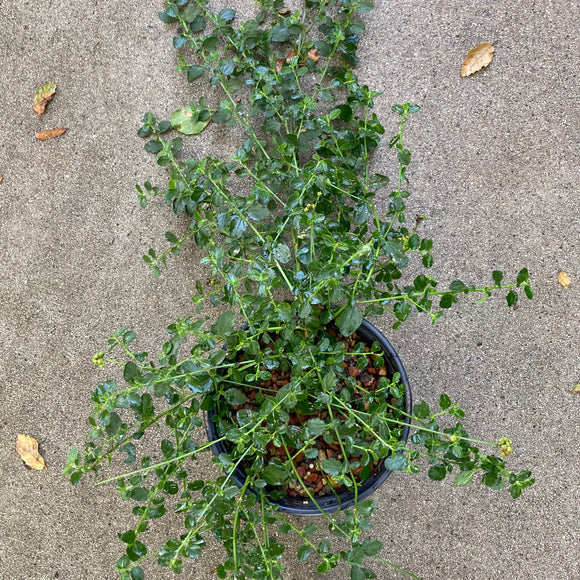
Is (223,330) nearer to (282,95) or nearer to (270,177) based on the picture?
(270,177)

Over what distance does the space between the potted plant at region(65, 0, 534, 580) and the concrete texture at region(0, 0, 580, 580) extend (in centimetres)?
13

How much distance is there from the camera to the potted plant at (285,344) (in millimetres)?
1151

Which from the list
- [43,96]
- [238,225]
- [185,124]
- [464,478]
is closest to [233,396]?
[238,225]

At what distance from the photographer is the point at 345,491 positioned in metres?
1.54

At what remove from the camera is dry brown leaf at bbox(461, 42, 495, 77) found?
1.85m

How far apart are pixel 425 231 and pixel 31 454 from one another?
1.62 m

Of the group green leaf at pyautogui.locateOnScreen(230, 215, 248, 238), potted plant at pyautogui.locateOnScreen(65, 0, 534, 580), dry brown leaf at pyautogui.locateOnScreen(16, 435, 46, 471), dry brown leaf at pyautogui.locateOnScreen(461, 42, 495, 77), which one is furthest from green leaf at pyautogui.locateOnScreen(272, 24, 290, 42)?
dry brown leaf at pyautogui.locateOnScreen(16, 435, 46, 471)

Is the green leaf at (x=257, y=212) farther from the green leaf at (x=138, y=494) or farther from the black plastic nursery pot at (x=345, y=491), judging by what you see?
the green leaf at (x=138, y=494)

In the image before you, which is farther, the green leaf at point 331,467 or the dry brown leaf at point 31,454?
the dry brown leaf at point 31,454

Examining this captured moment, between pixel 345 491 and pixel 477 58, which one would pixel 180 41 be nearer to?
pixel 477 58

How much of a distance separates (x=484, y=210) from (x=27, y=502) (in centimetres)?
194

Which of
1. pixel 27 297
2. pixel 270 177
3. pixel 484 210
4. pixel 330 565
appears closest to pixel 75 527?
pixel 27 297

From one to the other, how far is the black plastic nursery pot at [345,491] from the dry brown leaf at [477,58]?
1.03 meters

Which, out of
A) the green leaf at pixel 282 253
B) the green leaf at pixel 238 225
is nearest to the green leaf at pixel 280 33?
the green leaf at pixel 238 225
